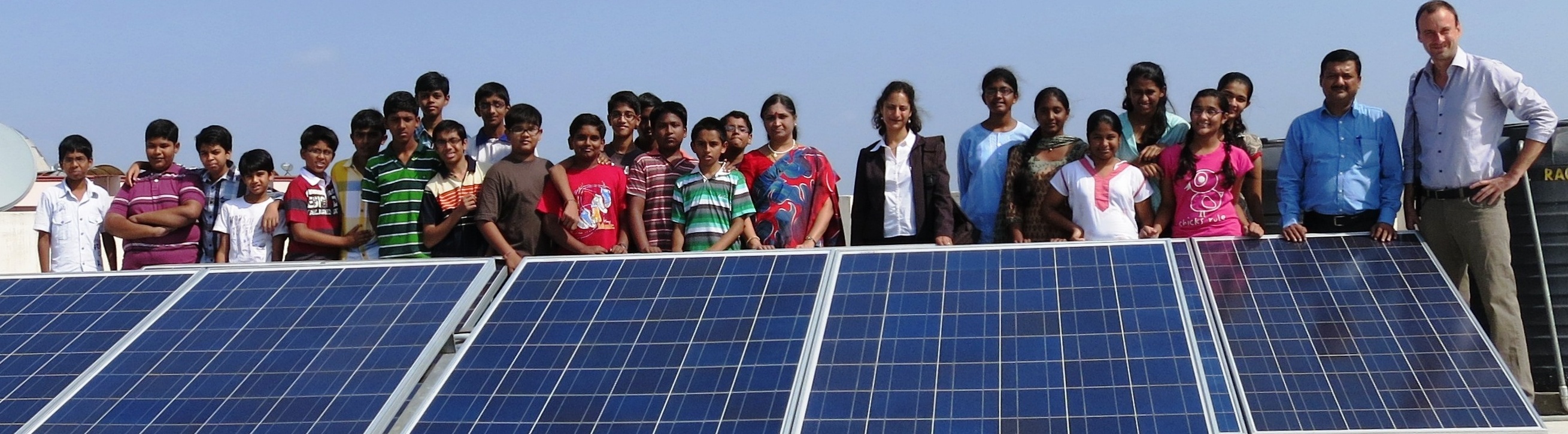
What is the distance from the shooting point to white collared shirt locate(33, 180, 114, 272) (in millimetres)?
8516

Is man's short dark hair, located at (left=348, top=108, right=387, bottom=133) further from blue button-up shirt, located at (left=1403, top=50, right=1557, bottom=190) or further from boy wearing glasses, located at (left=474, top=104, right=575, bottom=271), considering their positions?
blue button-up shirt, located at (left=1403, top=50, right=1557, bottom=190)

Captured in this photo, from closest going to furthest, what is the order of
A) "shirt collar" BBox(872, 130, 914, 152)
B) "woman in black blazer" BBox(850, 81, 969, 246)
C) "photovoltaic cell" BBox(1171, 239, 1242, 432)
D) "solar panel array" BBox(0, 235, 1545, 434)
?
"photovoltaic cell" BBox(1171, 239, 1242, 432) < "solar panel array" BBox(0, 235, 1545, 434) < "woman in black blazer" BBox(850, 81, 969, 246) < "shirt collar" BBox(872, 130, 914, 152)

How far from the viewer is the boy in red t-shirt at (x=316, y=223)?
7.42m

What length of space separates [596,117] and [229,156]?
273 cm

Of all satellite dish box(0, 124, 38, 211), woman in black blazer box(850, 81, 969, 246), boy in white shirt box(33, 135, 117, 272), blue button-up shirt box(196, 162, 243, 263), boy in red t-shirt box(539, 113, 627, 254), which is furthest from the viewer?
satellite dish box(0, 124, 38, 211)

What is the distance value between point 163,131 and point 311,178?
1078 mm

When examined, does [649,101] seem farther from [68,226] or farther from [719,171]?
[68,226]

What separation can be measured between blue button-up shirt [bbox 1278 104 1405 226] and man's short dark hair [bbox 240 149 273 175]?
567cm

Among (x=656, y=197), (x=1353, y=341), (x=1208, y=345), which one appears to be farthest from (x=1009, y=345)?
(x=656, y=197)

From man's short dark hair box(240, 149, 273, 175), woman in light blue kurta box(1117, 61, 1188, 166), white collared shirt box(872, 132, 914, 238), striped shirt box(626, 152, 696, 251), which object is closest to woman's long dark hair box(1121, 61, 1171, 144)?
woman in light blue kurta box(1117, 61, 1188, 166)

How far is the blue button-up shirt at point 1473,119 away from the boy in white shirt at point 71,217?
7511 mm

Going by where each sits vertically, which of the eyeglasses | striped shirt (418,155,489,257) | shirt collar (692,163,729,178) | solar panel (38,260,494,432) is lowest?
solar panel (38,260,494,432)

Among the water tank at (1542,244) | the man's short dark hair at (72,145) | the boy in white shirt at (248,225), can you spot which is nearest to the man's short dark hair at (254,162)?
the boy in white shirt at (248,225)

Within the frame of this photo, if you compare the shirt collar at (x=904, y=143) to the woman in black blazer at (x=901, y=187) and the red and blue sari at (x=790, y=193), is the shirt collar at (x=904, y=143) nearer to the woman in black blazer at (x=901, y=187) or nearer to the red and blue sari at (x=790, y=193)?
the woman in black blazer at (x=901, y=187)
